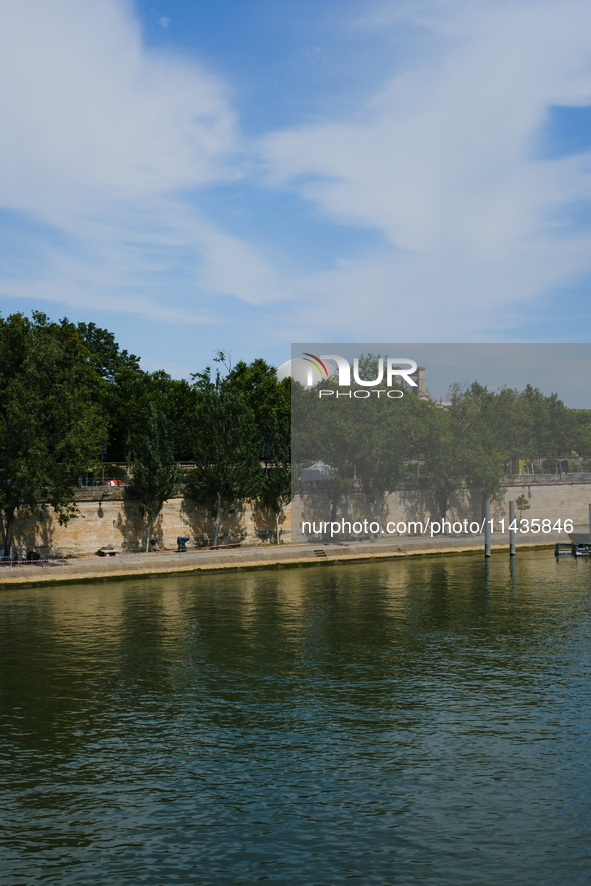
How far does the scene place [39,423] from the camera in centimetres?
4634

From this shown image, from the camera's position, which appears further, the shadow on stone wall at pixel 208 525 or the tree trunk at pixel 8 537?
the shadow on stone wall at pixel 208 525

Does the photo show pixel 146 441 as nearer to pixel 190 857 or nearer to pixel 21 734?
pixel 21 734

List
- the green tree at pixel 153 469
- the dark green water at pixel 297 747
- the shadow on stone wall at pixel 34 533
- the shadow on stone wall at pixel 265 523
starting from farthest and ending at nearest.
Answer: the shadow on stone wall at pixel 265 523, the green tree at pixel 153 469, the shadow on stone wall at pixel 34 533, the dark green water at pixel 297 747

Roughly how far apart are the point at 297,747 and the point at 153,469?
125 ft

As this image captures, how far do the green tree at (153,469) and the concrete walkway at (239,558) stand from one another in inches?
164

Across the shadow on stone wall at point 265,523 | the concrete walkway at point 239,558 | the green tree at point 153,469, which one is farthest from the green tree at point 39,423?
the shadow on stone wall at point 265,523

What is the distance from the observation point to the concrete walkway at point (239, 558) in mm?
45250

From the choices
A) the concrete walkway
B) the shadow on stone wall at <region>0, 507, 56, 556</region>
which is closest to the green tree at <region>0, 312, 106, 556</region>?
the shadow on stone wall at <region>0, 507, 56, 556</region>

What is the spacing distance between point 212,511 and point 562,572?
82.2ft

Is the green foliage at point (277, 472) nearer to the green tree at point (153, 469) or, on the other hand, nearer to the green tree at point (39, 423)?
the green tree at point (153, 469)

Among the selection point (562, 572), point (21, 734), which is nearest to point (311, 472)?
point (562, 572)

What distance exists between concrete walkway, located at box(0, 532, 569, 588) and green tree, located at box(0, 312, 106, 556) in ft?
14.0

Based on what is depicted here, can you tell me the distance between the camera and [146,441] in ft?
182

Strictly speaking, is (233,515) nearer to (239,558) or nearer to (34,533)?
(239,558)
